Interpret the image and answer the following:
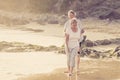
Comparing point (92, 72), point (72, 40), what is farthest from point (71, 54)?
point (92, 72)

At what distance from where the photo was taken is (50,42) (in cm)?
1933

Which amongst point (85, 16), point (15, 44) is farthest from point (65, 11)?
point (15, 44)

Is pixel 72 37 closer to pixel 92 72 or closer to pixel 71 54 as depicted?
pixel 71 54

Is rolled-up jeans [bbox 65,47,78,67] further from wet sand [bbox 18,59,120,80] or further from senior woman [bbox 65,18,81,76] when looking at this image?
wet sand [bbox 18,59,120,80]

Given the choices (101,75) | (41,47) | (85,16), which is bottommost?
(101,75)

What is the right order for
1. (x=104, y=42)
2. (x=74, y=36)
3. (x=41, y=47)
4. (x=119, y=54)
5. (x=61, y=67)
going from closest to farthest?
(x=74, y=36) → (x=61, y=67) → (x=119, y=54) → (x=41, y=47) → (x=104, y=42)

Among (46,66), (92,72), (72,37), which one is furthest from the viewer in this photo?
(46,66)

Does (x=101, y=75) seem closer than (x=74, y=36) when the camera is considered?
No

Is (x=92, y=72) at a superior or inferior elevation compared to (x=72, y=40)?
inferior

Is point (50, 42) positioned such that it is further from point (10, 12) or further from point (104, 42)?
point (10, 12)

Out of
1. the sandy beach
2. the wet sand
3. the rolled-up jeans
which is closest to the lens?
the rolled-up jeans

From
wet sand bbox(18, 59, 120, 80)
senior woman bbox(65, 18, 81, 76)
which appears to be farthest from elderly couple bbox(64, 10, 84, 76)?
wet sand bbox(18, 59, 120, 80)

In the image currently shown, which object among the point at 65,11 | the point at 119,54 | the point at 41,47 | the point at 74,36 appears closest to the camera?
the point at 74,36

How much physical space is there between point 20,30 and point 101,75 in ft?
43.7
